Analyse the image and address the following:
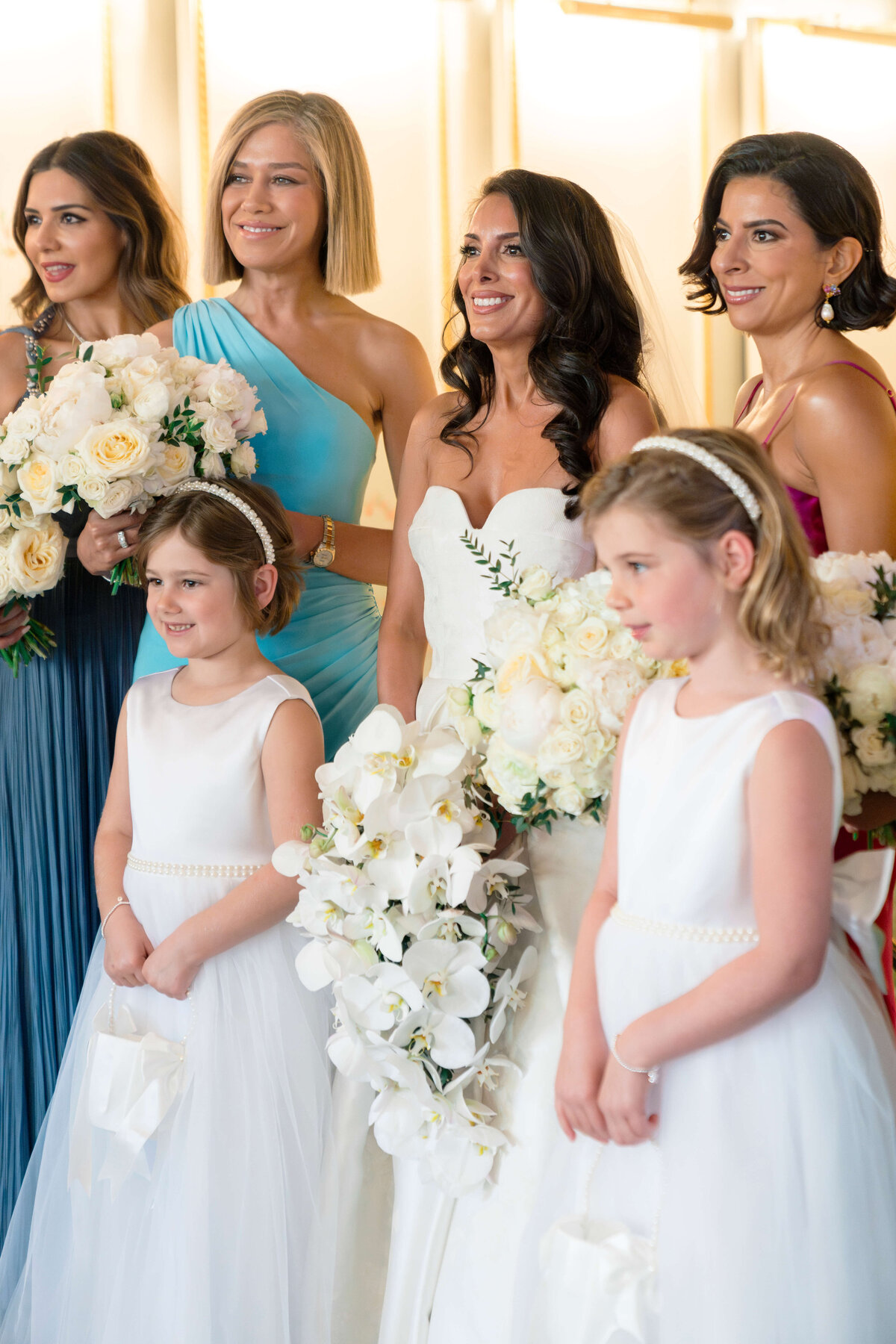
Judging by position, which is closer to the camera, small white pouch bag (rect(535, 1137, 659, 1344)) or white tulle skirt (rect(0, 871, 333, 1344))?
small white pouch bag (rect(535, 1137, 659, 1344))

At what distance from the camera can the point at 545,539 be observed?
241 centimetres

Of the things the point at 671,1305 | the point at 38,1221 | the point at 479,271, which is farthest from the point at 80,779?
the point at 671,1305

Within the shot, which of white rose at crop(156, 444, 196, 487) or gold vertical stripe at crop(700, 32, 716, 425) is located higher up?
gold vertical stripe at crop(700, 32, 716, 425)

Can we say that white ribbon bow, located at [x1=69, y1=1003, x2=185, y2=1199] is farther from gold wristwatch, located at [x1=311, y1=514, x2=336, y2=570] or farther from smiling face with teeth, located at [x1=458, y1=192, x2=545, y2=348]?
A: smiling face with teeth, located at [x1=458, y1=192, x2=545, y2=348]

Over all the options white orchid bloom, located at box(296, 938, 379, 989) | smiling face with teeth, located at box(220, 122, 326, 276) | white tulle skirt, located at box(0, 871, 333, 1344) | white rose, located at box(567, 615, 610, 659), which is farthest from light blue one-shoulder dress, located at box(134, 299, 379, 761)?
white rose, located at box(567, 615, 610, 659)

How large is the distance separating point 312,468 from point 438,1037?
57.5 inches

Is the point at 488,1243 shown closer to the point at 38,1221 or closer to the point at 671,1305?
the point at 671,1305

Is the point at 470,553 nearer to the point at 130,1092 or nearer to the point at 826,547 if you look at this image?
the point at 826,547

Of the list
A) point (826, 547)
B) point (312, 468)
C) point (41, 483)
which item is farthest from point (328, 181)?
point (826, 547)

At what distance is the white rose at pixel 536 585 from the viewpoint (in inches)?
77.7

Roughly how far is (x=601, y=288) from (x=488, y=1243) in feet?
5.82

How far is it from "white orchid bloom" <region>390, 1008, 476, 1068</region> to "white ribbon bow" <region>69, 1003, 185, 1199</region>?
53 centimetres

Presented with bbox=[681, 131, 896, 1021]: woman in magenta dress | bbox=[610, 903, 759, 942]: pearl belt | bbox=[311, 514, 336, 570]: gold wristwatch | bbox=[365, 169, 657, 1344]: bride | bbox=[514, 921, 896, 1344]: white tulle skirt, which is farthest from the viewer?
bbox=[311, 514, 336, 570]: gold wristwatch

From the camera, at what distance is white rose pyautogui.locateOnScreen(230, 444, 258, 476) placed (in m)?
2.61
